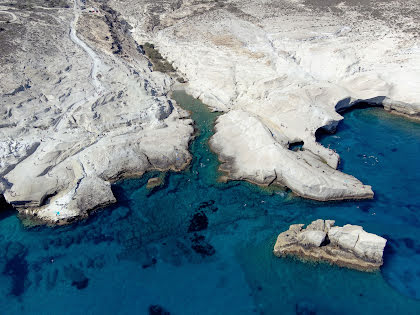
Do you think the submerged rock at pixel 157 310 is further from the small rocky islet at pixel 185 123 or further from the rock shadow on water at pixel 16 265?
the rock shadow on water at pixel 16 265

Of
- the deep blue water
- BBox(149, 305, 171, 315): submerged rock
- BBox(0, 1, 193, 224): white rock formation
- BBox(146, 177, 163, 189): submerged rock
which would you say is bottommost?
BBox(149, 305, 171, 315): submerged rock

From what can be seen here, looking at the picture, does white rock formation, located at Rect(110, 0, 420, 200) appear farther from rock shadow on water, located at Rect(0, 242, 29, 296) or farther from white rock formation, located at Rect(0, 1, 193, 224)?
rock shadow on water, located at Rect(0, 242, 29, 296)

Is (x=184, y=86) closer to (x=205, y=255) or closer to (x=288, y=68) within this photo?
(x=288, y=68)

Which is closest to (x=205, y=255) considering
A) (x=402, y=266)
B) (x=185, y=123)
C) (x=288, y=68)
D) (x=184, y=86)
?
(x=402, y=266)

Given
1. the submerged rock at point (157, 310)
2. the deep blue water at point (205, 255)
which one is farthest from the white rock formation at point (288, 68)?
the submerged rock at point (157, 310)

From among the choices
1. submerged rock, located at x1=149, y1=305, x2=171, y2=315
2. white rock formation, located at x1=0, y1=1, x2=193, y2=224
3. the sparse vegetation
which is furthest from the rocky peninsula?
submerged rock, located at x1=149, y1=305, x2=171, y2=315

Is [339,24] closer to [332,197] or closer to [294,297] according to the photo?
[332,197]
